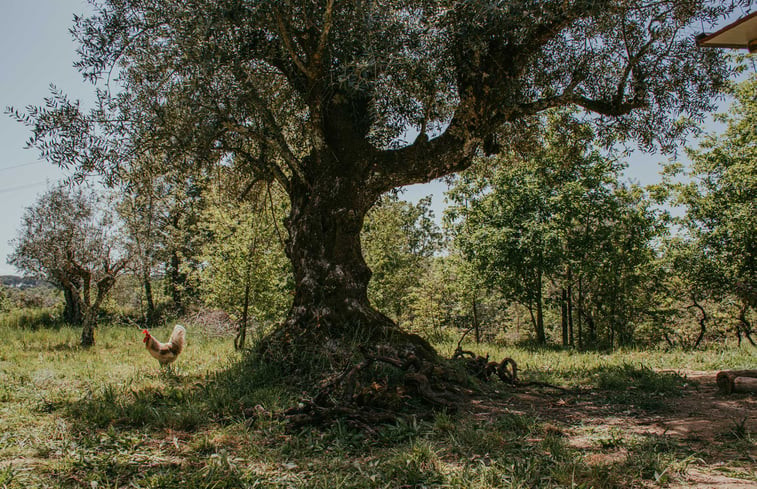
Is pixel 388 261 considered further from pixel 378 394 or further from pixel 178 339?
pixel 378 394

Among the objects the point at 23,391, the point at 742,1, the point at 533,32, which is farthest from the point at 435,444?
the point at 742,1

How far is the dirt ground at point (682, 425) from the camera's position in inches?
109

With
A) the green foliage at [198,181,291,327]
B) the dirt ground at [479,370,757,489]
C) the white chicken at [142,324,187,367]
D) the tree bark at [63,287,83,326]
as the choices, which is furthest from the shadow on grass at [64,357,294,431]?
the tree bark at [63,287,83,326]

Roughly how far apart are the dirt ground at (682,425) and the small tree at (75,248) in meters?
13.0

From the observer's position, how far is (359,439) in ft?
12.3

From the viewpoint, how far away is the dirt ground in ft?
9.11

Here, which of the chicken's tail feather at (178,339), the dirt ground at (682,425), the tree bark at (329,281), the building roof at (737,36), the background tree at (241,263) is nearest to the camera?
the dirt ground at (682,425)

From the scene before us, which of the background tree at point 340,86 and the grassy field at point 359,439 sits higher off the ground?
the background tree at point 340,86

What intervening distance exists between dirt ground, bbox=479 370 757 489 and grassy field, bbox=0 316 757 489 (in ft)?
0.05

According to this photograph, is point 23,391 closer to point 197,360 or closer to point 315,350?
point 197,360

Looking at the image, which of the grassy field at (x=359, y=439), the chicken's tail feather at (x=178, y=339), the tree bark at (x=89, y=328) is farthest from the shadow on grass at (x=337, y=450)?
the tree bark at (x=89, y=328)

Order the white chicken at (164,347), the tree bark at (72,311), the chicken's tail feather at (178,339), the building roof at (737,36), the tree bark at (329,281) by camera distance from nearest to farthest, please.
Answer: the building roof at (737,36), the tree bark at (329,281), the white chicken at (164,347), the chicken's tail feather at (178,339), the tree bark at (72,311)

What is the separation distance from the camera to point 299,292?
7.12m

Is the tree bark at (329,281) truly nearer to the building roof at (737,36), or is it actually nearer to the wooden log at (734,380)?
the wooden log at (734,380)
